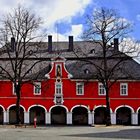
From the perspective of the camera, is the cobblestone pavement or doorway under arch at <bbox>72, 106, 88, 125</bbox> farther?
doorway under arch at <bbox>72, 106, 88, 125</bbox>

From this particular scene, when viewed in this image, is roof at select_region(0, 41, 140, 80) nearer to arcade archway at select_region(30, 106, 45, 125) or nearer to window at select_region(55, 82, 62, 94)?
window at select_region(55, 82, 62, 94)

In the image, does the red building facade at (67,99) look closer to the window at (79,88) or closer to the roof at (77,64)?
the window at (79,88)

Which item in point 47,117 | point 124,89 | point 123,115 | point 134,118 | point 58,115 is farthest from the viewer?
point 58,115

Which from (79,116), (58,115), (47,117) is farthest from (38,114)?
(79,116)

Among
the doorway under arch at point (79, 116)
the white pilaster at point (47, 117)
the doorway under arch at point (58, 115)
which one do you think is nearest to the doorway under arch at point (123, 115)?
the doorway under arch at point (79, 116)

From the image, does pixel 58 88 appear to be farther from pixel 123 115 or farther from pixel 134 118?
pixel 134 118

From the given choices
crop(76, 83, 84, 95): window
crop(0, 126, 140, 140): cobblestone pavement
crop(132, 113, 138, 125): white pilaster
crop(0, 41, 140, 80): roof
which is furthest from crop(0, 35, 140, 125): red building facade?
crop(0, 126, 140, 140): cobblestone pavement

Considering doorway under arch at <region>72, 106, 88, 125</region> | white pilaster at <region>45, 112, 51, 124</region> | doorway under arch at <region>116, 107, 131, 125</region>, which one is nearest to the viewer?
white pilaster at <region>45, 112, 51, 124</region>

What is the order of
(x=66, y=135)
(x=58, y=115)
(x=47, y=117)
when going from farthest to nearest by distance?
(x=58, y=115)
(x=47, y=117)
(x=66, y=135)

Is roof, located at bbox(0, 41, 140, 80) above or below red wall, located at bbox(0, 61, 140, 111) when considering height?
above

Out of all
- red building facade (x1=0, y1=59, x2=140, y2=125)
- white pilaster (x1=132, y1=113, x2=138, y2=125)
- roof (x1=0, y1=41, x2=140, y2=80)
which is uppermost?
roof (x1=0, y1=41, x2=140, y2=80)

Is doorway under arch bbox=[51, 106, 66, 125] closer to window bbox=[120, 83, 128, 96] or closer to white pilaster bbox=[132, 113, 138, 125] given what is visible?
window bbox=[120, 83, 128, 96]

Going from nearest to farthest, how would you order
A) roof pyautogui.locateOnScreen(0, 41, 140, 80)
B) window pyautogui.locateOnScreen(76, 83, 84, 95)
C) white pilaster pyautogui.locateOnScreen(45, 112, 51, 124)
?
1. white pilaster pyautogui.locateOnScreen(45, 112, 51, 124)
2. roof pyautogui.locateOnScreen(0, 41, 140, 80)
3. window pyautogui.locateOnScreen(76, 83, 84, 95)

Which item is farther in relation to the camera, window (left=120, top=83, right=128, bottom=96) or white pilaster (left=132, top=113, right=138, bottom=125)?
window (left=120, top=83, right=128, bottom=96)
